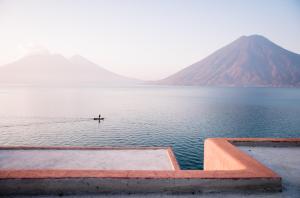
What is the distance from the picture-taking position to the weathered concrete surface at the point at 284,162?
5125 mm

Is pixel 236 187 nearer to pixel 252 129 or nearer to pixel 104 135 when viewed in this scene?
pixel 104 135

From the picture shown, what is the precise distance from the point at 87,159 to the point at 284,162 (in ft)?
24.5

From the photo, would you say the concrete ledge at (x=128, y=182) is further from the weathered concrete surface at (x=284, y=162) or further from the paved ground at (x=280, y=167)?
the weathered concrete surface at (x=284, y=162)

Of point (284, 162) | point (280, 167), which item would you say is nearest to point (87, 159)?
point (280, 167)

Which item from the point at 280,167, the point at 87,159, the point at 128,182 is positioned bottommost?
the point at 87,159

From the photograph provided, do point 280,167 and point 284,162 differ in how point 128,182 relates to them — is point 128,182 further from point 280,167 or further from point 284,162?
point 284,162

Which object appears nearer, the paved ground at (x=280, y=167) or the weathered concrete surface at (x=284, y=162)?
the paved ground at (x=280, y=167)

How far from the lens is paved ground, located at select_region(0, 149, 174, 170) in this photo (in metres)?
8.84

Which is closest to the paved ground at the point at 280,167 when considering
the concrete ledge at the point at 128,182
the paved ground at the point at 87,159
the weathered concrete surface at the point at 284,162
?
the weathered concrete surface at the point at 284,162

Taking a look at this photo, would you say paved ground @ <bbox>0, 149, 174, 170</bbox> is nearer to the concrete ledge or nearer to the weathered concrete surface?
the weathered concrete surface

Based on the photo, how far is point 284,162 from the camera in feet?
22.4

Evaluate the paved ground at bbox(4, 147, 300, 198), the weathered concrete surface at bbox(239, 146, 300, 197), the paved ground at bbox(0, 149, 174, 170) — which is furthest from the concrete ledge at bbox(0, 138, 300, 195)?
the paved ground at bbox(0, 149, 174, 170)

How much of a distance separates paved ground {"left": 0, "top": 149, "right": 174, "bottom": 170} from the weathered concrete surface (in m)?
3.31

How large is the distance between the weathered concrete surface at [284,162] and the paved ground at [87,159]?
3.31 m
